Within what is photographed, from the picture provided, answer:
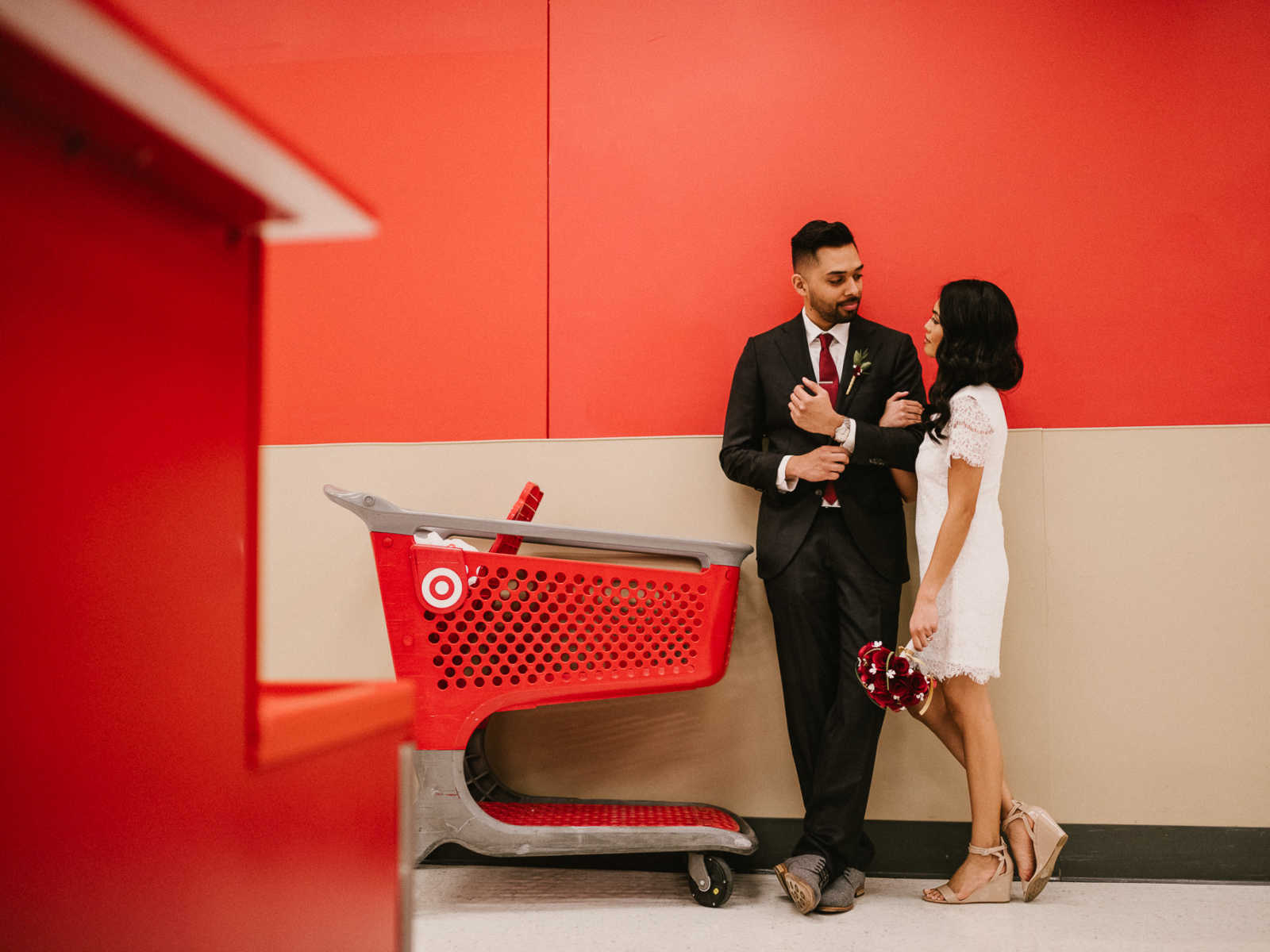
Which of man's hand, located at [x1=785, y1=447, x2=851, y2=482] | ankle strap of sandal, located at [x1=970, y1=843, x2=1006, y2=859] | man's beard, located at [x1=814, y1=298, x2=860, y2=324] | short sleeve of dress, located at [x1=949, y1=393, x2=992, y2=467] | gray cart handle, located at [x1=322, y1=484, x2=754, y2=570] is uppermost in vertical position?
man's beard, located at [x1=814, y1=298, x2=860, y2=324]

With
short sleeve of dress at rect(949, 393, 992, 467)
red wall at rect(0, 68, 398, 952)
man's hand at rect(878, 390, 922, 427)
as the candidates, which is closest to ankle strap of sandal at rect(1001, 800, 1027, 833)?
short sleeve of dress at rect(949, 393, 992, 467)

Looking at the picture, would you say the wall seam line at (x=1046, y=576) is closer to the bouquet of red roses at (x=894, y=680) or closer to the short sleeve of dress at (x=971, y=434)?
the short sleeve of dress at (x=971, y=434)

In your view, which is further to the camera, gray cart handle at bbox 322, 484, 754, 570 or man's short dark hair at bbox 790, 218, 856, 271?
man's short dark hair at bbox 790, 218, 856, 271

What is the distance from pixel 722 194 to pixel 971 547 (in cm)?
137

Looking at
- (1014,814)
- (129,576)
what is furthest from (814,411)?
(129,576)

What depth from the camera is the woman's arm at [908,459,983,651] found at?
2.17 meters

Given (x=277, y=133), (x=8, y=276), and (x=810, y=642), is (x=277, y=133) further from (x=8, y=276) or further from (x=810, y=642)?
(x=810, y=642)

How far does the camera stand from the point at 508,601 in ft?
6.95

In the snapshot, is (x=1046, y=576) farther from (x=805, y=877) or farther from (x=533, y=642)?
(x=533, y=642)

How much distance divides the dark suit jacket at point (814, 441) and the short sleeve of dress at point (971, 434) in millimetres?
167

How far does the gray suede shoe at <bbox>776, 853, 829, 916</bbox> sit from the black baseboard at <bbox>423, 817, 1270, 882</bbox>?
10.9 inches

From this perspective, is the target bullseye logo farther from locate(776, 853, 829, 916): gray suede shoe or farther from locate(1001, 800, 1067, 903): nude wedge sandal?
locate(1001, 800, 1067, 903): nude wedge sandal

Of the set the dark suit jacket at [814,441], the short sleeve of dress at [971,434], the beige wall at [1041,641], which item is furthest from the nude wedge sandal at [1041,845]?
the short sleeve of dress at [971,434]

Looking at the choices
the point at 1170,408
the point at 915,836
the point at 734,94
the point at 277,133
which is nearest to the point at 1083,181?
the point at 1170,408
